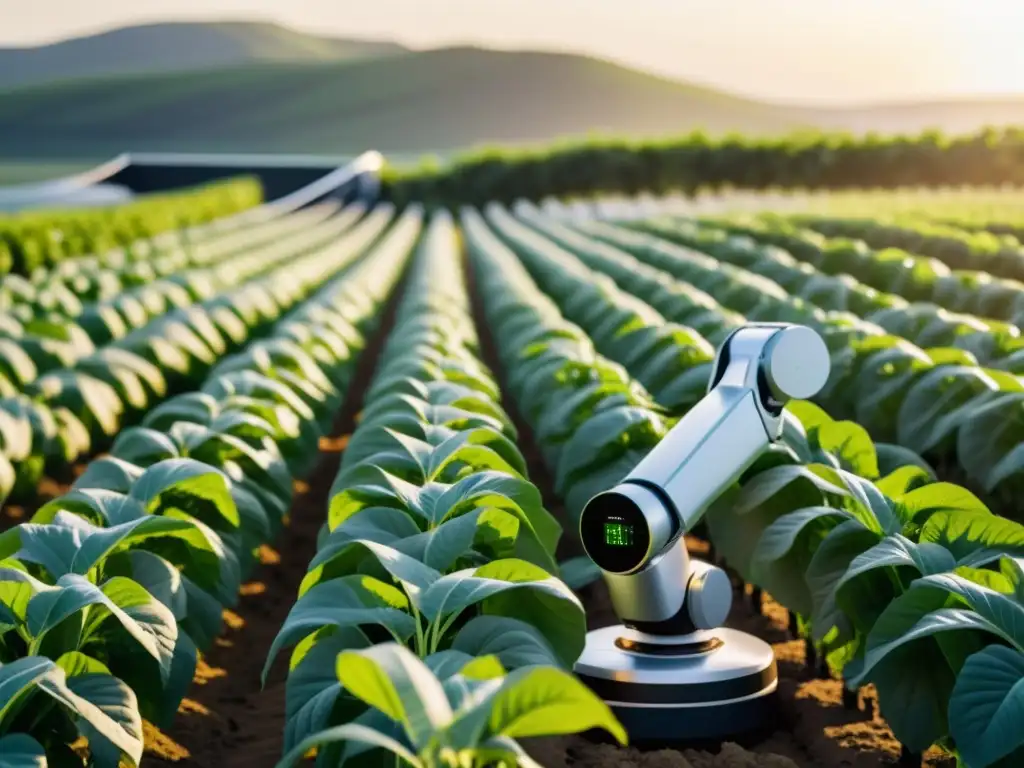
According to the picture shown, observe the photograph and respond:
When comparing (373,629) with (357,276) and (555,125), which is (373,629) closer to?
(357,276)

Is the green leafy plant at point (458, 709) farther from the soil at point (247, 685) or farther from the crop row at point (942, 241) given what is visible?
the crop row at point (942, 241)

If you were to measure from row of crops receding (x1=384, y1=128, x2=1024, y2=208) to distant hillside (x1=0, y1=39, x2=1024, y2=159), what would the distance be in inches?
2878

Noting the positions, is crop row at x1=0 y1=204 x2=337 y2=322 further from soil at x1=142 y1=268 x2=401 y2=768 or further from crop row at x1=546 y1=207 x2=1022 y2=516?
crop row at x1=546 y1=207 x2=1022 y2=516

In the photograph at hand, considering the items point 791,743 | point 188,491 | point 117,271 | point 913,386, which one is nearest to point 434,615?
point 791,743

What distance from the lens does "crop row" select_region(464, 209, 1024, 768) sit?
2.76 meters

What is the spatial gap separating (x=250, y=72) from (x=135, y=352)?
135793 millimetres

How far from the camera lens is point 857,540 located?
141 inches

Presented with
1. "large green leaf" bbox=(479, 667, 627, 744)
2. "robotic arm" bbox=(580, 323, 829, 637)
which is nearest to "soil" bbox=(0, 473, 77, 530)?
"robotic arm" bbox=(580, 323, 829, 637)

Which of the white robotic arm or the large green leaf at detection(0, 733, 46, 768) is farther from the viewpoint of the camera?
the white robotic arm

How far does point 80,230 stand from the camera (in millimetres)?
20547

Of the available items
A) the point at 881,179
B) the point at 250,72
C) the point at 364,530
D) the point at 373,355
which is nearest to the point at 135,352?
the point at 373,355

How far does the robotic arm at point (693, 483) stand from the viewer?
10.5ft

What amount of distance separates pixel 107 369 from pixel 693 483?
15.5 feet

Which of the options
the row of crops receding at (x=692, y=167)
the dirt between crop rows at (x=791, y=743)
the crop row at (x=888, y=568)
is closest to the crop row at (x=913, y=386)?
the crop row at (x=888, y=568)
